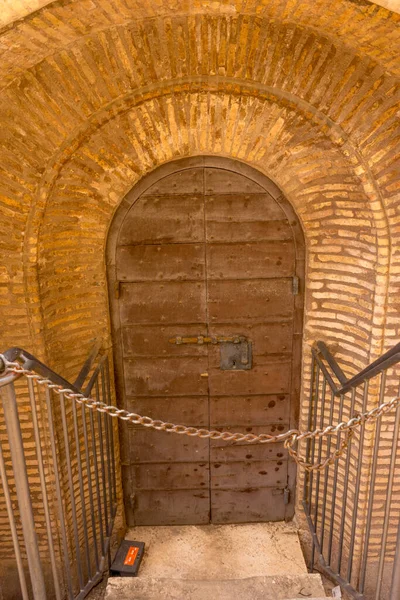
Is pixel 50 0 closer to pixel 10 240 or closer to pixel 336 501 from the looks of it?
pixel 10 240

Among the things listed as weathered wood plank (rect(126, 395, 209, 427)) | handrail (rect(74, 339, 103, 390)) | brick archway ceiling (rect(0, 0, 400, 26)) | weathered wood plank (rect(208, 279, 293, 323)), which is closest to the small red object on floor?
weathered wood plank (rect(126, 395, 209, 427))

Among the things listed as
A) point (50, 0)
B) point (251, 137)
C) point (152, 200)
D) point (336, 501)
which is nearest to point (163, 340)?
point (152, 200)

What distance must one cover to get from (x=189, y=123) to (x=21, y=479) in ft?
8.22

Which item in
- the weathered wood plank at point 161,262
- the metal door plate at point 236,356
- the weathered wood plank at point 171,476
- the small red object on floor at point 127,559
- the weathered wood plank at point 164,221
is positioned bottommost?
the small red object on floor at point 127,559

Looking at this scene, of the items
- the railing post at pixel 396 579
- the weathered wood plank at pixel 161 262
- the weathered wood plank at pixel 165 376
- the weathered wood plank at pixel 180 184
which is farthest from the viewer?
the weathered wood plank at pixel 165 376

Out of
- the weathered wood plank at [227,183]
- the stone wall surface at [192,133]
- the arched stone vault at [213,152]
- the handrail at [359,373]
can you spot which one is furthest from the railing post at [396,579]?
the weathered wood plank at [227,183]

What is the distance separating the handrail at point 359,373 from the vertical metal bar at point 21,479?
185 cm

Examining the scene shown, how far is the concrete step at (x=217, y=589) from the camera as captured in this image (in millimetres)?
2914

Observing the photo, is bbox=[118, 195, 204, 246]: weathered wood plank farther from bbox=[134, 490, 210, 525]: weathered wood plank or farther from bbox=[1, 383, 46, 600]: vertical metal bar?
bbox=[134, 490, 210, 525]: weathered wood plank

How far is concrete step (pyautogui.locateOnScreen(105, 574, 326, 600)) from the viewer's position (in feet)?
9.56

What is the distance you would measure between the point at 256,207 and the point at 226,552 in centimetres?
307

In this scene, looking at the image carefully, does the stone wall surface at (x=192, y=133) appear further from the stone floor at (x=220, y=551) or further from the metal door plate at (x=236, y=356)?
the stone floor at (x=220, y=551)

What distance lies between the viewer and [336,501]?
13.2 feet

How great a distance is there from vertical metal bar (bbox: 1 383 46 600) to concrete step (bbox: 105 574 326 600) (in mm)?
847
